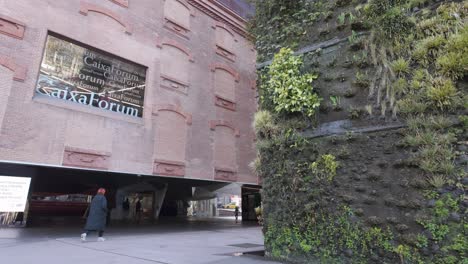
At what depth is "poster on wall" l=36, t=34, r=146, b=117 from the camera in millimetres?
12945

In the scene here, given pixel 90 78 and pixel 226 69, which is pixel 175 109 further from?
pixel 226 69

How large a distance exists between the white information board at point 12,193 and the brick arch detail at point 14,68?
360 cm

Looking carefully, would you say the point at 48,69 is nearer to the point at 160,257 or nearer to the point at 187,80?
the point at 187,80

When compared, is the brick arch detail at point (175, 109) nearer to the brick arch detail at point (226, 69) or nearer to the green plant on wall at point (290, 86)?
the brick arch detail at point (226, 69)

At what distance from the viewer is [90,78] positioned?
14.1 m

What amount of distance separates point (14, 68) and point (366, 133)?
12.0m

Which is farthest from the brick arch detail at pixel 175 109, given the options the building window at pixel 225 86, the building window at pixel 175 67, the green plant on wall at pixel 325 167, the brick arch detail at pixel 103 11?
the green plant on wall at pixel 325 167

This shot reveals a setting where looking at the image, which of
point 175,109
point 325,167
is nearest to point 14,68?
point 175,109

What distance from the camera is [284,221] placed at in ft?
22.9

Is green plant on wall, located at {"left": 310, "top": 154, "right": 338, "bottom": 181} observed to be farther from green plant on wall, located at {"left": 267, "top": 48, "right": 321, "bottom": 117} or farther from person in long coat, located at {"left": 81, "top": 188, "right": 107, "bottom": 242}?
person in long coat, located at {"left": 81, "top": 188, "right": 107, "bottom": 242}

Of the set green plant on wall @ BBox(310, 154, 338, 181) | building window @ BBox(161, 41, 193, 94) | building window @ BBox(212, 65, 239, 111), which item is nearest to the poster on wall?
building window @ BBox(161, 41, 193, 94)

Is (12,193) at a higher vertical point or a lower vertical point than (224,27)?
lower

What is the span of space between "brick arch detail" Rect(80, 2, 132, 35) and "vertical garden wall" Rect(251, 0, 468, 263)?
928cm

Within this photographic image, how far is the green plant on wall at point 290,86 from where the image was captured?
7.18 meters
